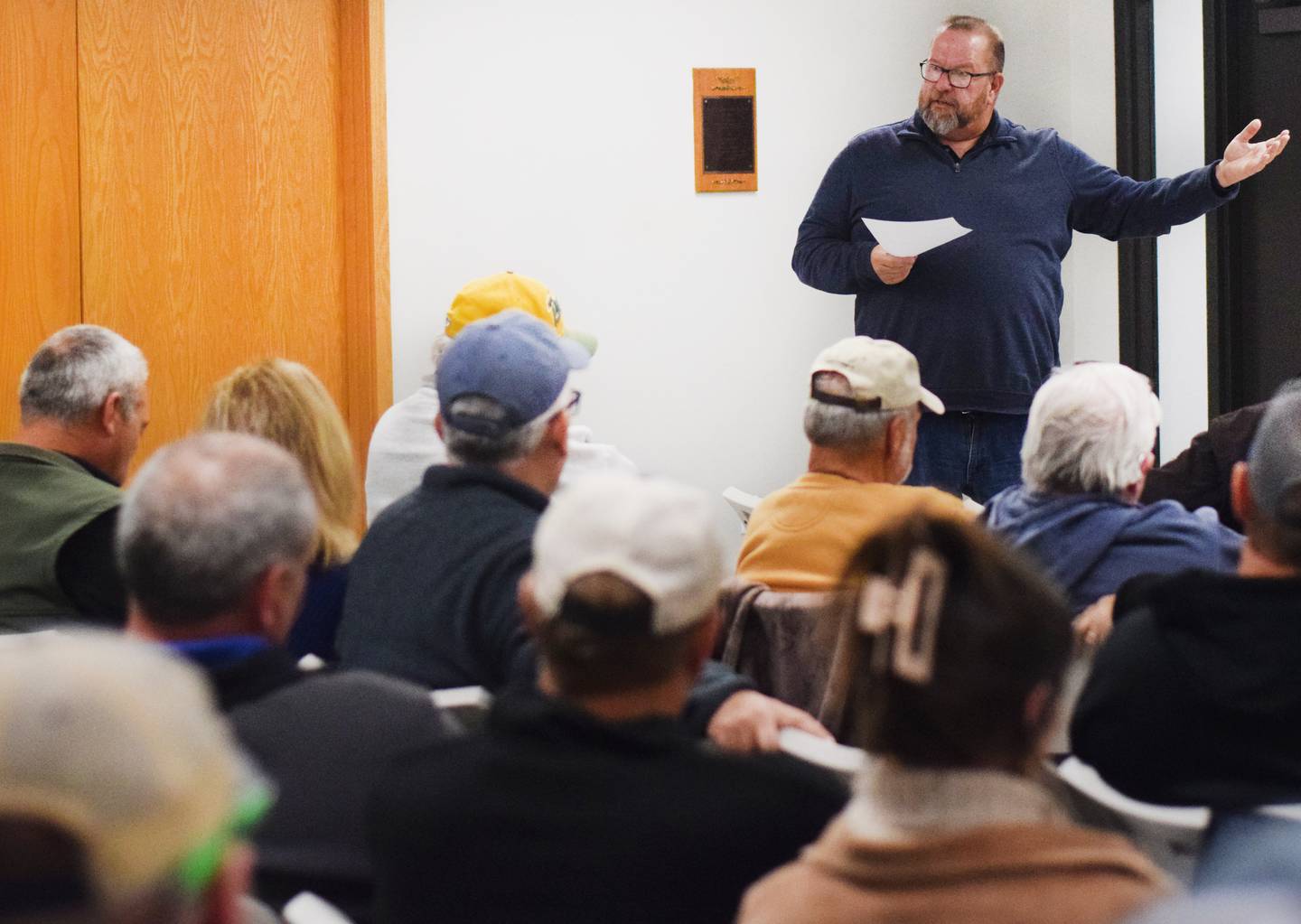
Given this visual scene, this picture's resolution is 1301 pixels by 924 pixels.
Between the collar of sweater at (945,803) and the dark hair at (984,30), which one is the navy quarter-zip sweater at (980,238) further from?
the collar of sweater at (945,803)

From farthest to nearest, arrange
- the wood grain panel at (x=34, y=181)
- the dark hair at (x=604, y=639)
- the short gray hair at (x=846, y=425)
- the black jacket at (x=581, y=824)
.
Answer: the wood grain panel at (x=34, y=181) → the short gray hair at (x=846, y=425) → the dark hair at (x=604, y=639) → the black jacket at (x=581, y=824)

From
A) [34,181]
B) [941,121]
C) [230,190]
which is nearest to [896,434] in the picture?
[941,121]

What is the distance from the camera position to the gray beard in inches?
165

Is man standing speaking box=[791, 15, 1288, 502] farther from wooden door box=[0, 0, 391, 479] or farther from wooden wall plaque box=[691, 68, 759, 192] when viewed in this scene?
wooden door box=[0, 0, 391, 479]

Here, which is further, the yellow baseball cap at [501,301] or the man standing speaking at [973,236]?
the man standing speaking at [973,236]

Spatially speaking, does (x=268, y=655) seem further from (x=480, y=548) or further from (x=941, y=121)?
(x=941, y=121)

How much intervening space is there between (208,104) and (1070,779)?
3973mm

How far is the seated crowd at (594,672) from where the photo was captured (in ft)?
2.86

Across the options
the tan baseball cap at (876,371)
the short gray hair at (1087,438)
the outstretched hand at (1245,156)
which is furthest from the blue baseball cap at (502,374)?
the outstretched hand at (1245,156)

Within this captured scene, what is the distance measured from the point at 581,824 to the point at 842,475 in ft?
4.90

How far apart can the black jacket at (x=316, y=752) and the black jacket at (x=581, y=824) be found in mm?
213

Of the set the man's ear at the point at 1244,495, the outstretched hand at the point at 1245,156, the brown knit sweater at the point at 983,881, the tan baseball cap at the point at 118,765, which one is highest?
the outstretched hand at the point at 1245,156

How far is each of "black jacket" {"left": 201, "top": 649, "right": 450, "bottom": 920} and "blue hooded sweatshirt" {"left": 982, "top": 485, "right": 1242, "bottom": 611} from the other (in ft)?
3.81

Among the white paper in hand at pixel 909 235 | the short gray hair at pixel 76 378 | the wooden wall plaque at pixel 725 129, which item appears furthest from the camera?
the wooden wall plaque at pixel 725 129
